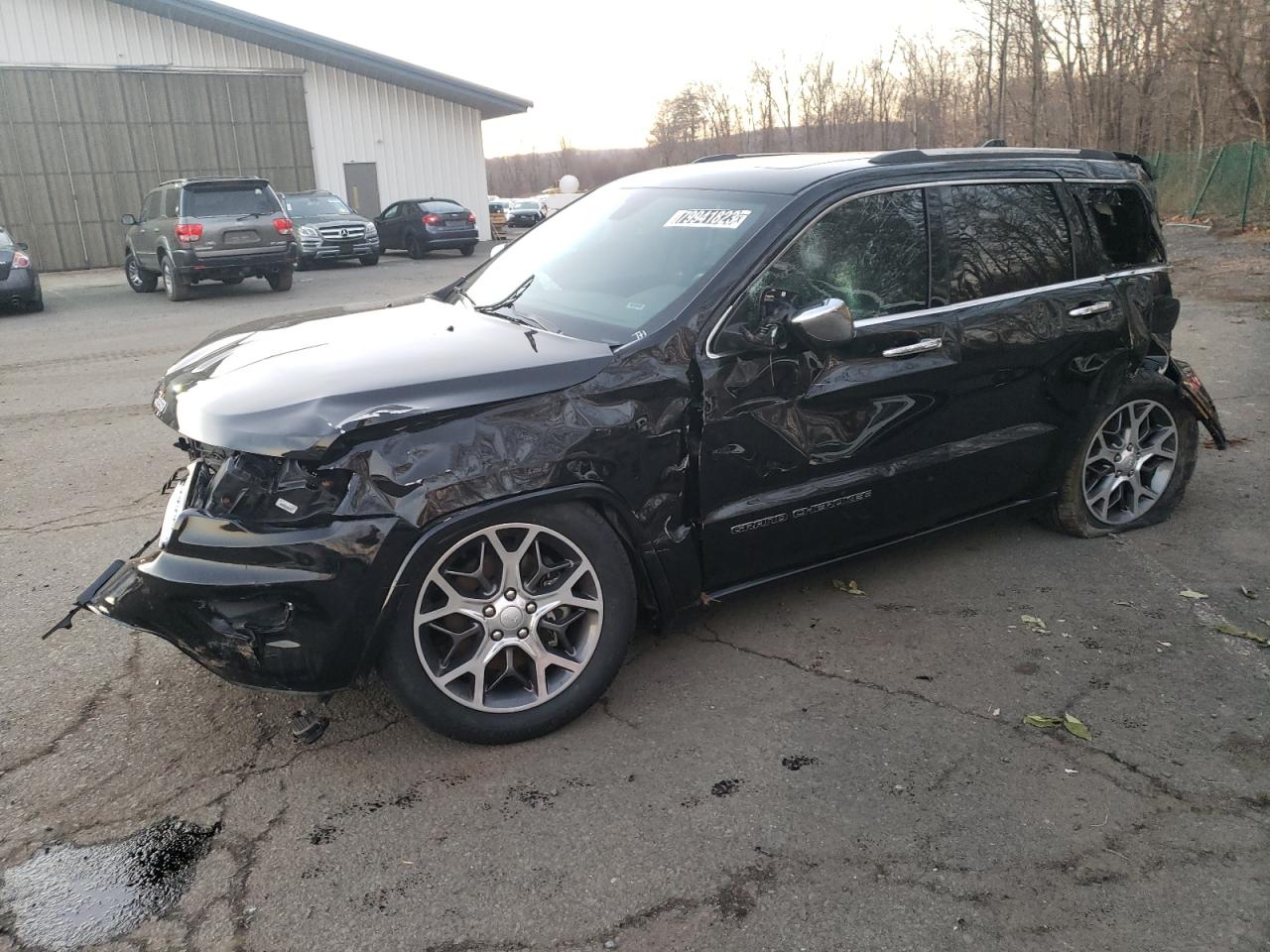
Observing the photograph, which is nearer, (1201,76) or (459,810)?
(459,810)

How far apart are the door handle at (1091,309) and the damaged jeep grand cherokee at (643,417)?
0.01 meters

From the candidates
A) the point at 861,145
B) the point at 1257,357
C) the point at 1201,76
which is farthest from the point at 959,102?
the point at 1257,357

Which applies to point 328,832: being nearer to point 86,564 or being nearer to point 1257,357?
point 86,564

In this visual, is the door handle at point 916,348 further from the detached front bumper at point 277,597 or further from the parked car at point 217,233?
the parked car at point 217,233

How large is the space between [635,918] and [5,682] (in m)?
2.57

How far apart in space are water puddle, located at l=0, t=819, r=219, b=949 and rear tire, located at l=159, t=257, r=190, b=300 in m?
14.6

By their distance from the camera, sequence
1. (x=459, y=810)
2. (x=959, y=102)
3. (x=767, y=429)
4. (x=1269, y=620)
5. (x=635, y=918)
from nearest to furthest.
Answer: (x=635, y=918) → (x=459, y=810) → (x=767, y=429) → (x=1269, y=620) → (x=959, y=102)

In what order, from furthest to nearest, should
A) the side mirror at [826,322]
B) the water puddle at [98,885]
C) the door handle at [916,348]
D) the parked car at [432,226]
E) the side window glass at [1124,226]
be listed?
the parked car at [432,226] < the side window glass at [1124,226] < the door handle at [916,348] < the side mirror at [826,322] < the water puddle at [98,885]

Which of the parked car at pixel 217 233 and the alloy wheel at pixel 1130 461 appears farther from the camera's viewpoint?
the parked car at pixel 217 233

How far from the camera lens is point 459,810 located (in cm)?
293

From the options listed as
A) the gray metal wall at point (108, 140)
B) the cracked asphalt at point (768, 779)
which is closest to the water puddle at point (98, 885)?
the cracked asphalt at point (768, 779)

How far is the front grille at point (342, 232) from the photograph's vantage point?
843 inches

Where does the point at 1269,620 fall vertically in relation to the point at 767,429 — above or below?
below

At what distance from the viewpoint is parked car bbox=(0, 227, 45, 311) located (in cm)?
1438
